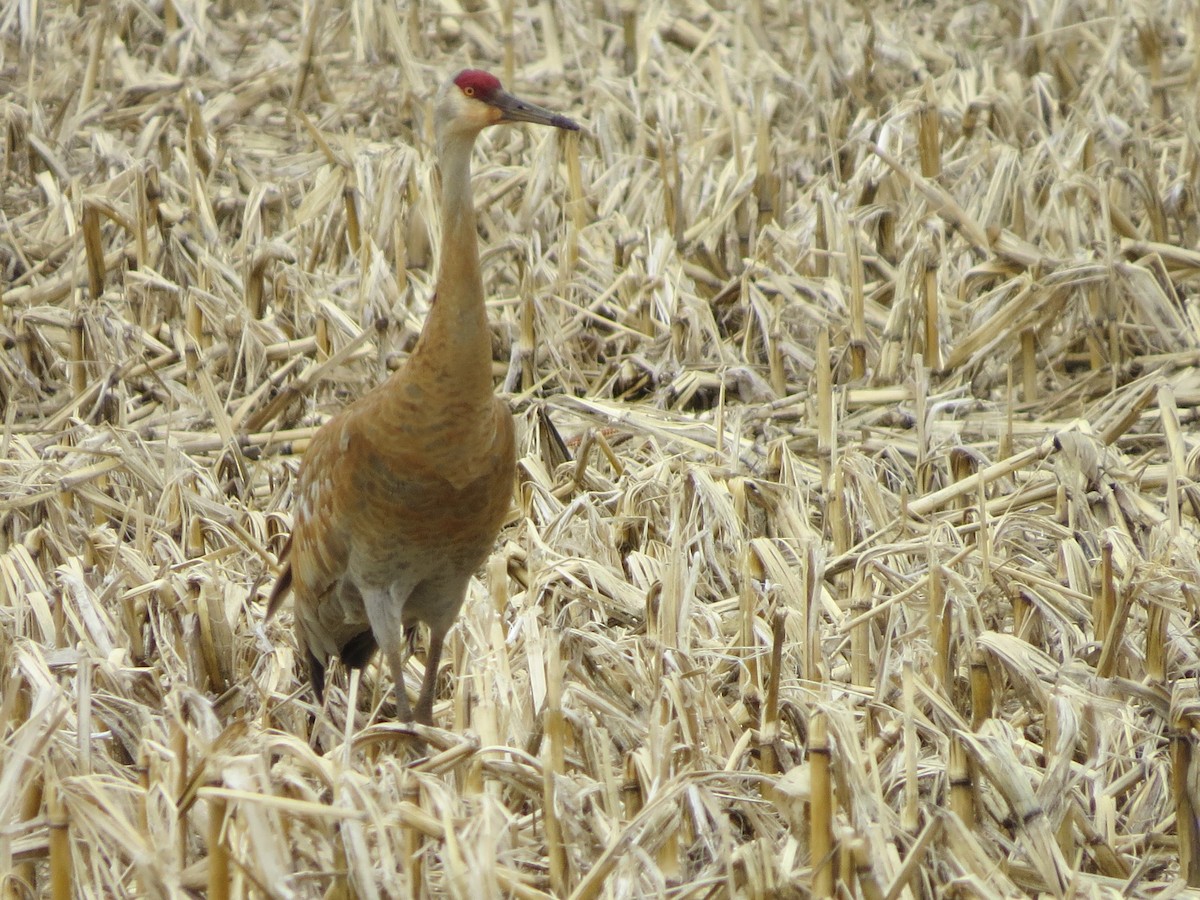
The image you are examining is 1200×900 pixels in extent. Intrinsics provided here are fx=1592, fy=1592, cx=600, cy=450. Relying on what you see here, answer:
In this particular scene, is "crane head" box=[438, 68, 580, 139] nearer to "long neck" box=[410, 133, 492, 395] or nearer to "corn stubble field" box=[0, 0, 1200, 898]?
"long neck" box=[410, 133, 492, 395]

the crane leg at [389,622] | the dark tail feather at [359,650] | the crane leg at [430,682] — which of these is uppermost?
the crane leg at [389,622]

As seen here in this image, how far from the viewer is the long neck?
384cm

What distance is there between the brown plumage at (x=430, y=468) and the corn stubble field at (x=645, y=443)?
18 centimetres

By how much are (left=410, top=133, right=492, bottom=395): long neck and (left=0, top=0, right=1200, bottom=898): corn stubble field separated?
0.59 m

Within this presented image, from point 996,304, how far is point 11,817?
4090 mm

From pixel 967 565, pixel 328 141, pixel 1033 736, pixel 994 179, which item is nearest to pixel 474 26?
pixel 328 141

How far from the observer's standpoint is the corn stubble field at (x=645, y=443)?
328cm

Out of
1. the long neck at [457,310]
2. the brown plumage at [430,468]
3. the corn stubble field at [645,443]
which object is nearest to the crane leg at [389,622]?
the brown plumage at [430,468]

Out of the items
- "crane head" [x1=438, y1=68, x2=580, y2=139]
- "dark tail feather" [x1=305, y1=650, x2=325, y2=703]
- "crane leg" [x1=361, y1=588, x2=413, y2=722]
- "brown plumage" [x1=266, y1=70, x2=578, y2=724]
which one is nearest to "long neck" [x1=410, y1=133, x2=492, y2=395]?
"brown plumage" [x1=266, y1=70, x2=578, y2=724]

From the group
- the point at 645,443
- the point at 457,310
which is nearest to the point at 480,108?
the point at 457,310

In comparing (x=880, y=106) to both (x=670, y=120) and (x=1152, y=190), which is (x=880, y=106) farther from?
(x=1152, y=190)

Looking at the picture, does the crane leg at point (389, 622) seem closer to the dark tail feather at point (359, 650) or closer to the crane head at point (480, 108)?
the dark tail feather at point (359, 650)

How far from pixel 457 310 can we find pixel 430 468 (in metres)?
Result: 0.40

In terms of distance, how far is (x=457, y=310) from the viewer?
12.6 feet
